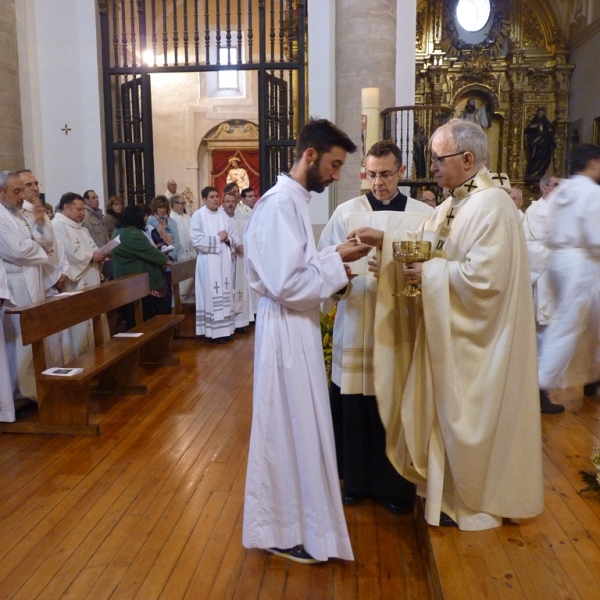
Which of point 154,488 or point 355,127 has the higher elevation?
point 355,127

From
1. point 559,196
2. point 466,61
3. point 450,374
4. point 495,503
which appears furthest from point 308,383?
point 466,61

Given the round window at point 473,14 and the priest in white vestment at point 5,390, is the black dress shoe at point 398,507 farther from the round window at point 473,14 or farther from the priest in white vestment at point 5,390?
the round window at point 473,14

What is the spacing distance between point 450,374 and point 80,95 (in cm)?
797

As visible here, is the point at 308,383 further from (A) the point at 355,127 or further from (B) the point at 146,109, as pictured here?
(B) the point at 146,109

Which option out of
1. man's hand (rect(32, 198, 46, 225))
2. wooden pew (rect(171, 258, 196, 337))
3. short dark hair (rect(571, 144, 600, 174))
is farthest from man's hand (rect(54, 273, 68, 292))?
short dark hair (rect(571, 144, 600, 174))

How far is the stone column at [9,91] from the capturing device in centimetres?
788

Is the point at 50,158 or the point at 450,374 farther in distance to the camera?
the point at 50,158

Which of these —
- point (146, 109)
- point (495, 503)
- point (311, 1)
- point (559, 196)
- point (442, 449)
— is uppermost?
point (311, 1)

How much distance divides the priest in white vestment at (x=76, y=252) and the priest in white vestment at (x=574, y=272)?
402 centimetres

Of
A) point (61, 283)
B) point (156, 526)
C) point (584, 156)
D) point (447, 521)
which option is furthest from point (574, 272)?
point (61, 283)

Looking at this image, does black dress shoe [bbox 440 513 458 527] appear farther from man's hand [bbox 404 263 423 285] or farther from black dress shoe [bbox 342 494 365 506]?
man's hand [bbox 404 263 423 285]

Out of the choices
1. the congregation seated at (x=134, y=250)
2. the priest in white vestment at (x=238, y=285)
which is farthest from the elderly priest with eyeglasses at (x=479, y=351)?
the priest in white vestment at (x=238, y=285)

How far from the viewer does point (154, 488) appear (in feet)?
11.7

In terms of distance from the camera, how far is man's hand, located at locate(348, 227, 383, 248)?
2.69 metres
